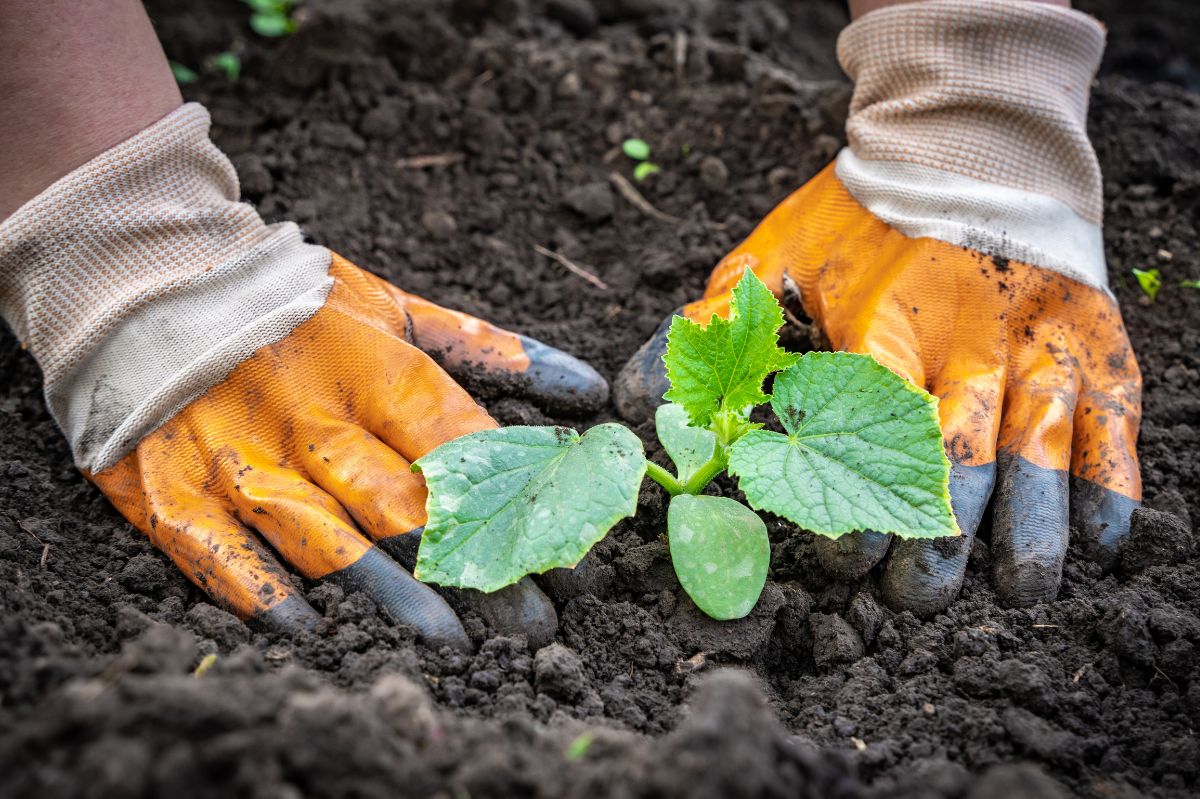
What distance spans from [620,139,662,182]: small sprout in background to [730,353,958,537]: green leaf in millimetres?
1371

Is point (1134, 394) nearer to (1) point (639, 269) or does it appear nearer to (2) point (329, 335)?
(1) point (639, 269)

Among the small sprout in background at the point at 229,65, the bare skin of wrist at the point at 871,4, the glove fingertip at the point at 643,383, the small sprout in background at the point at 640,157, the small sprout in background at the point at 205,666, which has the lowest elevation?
the glove fingertip at the point at 643,383

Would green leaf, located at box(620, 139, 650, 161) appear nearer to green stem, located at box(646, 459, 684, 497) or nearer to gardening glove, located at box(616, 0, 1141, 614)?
gardening glove, located at box(616, 0, 1141, 614)

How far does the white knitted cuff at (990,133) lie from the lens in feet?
7.16

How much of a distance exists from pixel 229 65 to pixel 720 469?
7.69ft

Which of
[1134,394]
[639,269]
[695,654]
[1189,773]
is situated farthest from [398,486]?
Result: [1134,394]

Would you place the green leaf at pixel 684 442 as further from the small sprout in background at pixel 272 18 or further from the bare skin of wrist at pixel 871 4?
the small sprout in background at pixel 272 18

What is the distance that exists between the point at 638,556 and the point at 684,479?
0.18 m

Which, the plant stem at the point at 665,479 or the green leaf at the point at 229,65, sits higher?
the green leaf at the point at 229,65

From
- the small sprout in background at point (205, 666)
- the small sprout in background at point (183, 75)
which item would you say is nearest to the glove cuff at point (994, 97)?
the small sprout in background at point (205, 666)

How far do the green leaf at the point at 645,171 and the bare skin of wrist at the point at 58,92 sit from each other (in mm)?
1432

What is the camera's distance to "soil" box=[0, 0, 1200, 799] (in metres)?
1.09

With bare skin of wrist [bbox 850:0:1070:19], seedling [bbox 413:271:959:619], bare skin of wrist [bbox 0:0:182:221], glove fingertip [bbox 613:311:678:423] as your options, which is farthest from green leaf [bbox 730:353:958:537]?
bare skin of wrist [bbox 0:0:182:221]

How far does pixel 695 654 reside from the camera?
1.68 m
